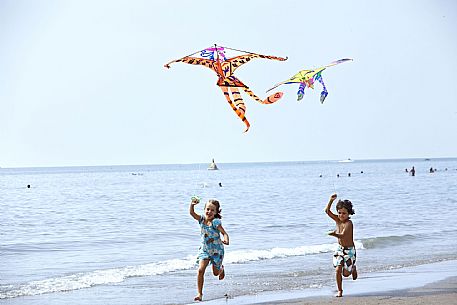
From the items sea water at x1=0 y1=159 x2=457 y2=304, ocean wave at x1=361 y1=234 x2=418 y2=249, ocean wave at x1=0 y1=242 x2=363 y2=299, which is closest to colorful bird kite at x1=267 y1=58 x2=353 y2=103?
sea water at x1=0 y1=159 x2=457 y2=304

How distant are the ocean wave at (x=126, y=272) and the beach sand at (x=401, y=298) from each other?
426 centimetres

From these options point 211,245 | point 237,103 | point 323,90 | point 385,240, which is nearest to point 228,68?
point 237,103

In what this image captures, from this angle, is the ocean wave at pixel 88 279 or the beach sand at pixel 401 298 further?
the ocean wave at pixel 88 279

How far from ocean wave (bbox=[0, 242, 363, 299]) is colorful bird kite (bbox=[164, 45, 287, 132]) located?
3961mm

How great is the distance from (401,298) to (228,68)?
4.39m

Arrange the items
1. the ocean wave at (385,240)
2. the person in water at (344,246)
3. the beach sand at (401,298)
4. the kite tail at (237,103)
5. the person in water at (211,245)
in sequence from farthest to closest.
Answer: the ocean wave at (385,240)
the kite tail at (237,103)
the person in water at (344,246)
the person in water at (211,245)
the beach sand at (401,298)

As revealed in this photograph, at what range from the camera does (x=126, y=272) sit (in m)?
13.7

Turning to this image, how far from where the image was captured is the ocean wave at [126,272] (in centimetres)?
1202

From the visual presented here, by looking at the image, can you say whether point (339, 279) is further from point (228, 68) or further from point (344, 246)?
point (228, 68)

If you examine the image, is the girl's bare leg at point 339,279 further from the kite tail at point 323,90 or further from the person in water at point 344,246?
the kite tail at point 323,90

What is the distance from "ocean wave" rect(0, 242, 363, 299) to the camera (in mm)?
12016

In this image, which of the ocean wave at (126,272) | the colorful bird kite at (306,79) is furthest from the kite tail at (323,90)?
the ocean wave at (126,272)

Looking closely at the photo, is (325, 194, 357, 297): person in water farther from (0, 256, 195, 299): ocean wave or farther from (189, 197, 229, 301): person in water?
(0, 256, 195, 299): ocean wave

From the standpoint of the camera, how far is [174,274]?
531 inches
